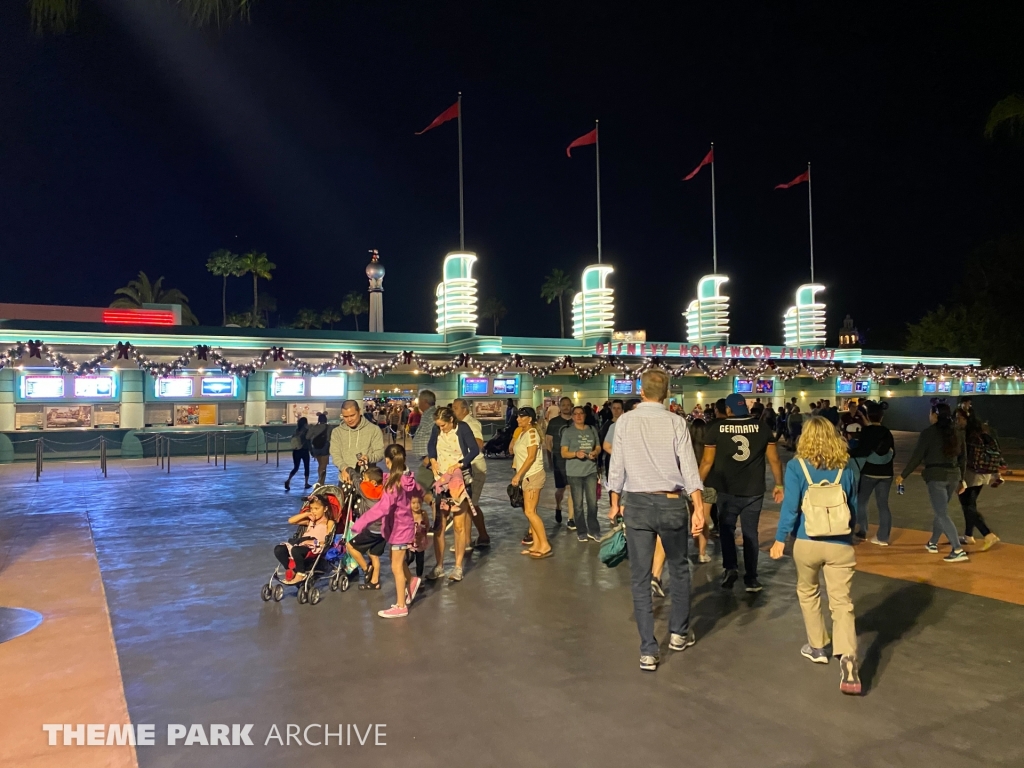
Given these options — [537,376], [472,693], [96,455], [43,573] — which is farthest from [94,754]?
[537,376]

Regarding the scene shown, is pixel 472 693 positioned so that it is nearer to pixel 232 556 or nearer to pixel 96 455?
pixel 232 556

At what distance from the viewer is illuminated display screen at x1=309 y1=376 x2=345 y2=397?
83.8ft

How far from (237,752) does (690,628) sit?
3528 millimetres

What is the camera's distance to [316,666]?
4930 millimetres

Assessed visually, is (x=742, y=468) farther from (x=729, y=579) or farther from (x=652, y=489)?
(x=652, y=489)

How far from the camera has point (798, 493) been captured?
4.82 meters

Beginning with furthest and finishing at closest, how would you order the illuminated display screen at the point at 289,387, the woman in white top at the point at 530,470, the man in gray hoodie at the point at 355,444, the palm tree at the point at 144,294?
1. the palm tree at the point at 144,294
2. the illuminated display screen at the point at 289,387
3. the woman in white top at the point at 530,470
4. the man in gray hoodie at the point at 355,444

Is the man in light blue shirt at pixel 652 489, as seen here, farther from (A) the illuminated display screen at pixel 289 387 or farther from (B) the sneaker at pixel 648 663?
(A) the illuminated display screen at pixel 289 387

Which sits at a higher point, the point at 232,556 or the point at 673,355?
the point at 673,355

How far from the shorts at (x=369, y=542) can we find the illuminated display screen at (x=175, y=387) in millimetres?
19437

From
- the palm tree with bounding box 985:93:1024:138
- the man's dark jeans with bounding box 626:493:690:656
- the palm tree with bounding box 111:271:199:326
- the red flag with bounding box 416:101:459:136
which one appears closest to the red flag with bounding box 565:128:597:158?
the red flag with bounding box 416:101:459:136

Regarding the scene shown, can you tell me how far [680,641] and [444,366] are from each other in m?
21.0

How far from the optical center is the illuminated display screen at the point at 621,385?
30875 mm

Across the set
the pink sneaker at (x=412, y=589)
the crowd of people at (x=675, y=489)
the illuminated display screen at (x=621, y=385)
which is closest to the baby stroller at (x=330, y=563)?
the crowd of people at (x=675, y=489)
